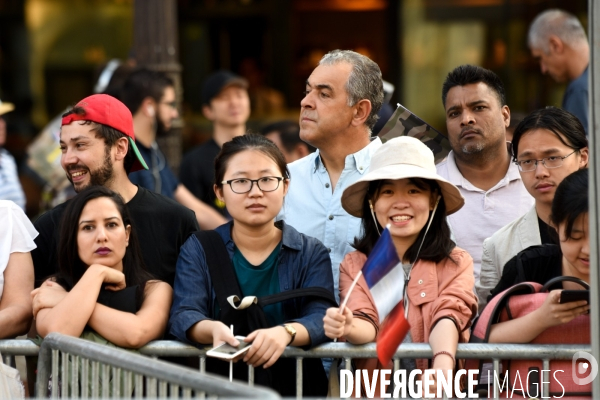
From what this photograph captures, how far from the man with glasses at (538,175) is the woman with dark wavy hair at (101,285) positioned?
1.55 meters

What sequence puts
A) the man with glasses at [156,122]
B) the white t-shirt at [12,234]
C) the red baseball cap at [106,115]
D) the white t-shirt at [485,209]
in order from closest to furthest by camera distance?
the white t-shirt at [12,234], the red baseball cap at [106,115], the white t-shirt at [485,209], the man with glasses at [156,122]

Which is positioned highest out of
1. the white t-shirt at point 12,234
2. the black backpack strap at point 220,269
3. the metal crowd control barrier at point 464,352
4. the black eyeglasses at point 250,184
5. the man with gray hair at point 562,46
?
the man with gray hair at point 562,46

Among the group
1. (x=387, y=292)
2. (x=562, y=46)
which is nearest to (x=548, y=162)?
(x=387, y=292)

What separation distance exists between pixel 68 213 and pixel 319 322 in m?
1.22

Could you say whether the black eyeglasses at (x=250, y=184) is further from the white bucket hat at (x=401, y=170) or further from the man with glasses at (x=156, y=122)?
the man with glasses at (x=156, y=122)

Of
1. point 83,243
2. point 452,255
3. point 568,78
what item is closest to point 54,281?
point 83,243

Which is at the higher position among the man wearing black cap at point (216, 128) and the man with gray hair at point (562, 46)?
the man with gray hair at point (562, 46)

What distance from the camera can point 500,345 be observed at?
389 centimetres

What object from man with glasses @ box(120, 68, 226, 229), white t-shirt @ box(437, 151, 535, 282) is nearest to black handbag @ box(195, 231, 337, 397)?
white t-shirt @ box(437, 151, 535, 282)

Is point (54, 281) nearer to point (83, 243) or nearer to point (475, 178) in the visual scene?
point (83, 243)

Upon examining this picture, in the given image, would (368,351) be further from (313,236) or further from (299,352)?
(313,236)

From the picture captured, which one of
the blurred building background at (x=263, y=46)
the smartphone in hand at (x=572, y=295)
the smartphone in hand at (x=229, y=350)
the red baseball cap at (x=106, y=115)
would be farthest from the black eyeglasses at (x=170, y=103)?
the blurred building background at (x=263, y=46)

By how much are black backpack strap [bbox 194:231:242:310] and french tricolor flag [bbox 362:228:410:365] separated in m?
0.71

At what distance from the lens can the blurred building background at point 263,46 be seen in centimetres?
1245
